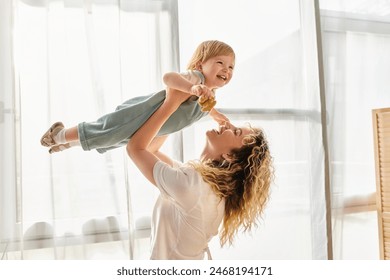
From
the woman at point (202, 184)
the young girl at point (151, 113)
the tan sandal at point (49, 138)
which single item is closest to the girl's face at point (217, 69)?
the young girl at point (151, 113)

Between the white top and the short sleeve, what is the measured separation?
0.23 meters

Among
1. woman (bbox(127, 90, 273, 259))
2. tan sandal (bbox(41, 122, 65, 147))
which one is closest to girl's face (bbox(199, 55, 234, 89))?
woman (bbox(127, 90, 273, 259))

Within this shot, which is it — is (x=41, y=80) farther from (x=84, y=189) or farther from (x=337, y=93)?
(x=337, y=93)

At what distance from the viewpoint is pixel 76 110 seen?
5.10 feet

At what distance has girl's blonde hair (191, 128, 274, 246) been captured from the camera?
1.08 metres

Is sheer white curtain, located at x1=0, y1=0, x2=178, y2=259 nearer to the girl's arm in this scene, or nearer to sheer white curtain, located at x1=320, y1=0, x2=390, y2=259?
the girl's arm

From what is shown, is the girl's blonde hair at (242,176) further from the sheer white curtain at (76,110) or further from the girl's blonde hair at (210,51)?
the sheer white curtain at (76,110)

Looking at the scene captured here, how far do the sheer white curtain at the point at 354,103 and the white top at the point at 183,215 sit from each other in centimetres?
103

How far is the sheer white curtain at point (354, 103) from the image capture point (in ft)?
6.26

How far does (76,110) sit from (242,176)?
0.77 meters

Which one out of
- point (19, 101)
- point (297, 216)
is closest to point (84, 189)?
point (19, 101)

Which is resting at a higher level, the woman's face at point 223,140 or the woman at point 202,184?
the woman's face at point 223,140

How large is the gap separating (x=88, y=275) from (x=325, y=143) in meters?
1.23

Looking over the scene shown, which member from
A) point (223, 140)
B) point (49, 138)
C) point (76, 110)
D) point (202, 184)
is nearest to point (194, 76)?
point (223, 140)
